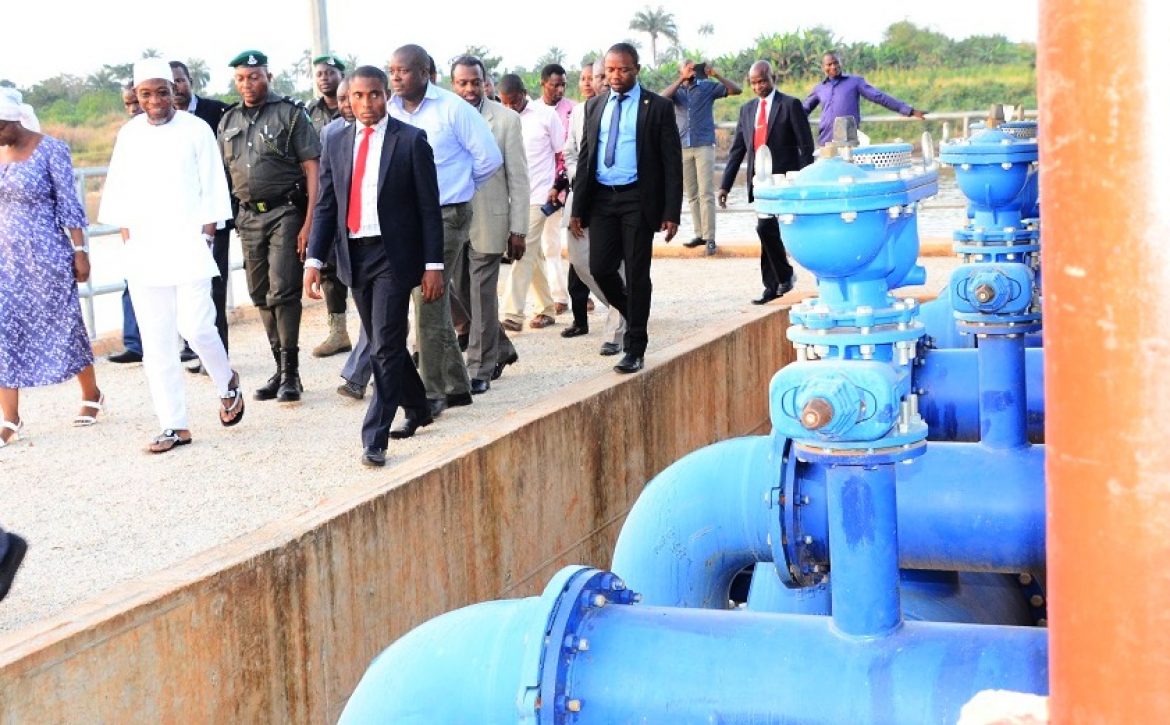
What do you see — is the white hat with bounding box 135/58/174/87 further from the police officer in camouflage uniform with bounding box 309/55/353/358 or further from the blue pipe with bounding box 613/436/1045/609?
the blue pipe with bounding box 613/436/1045/609

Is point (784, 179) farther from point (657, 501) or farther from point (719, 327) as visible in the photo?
point (719, 327)

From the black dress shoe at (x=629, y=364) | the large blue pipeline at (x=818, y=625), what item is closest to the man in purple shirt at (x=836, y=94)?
the black dress shoe at (x=629, y=364)

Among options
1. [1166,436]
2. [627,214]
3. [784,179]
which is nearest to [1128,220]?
[1166,436]

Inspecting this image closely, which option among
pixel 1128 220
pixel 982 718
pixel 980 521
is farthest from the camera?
pixel 980 521

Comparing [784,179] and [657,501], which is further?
[657,501]

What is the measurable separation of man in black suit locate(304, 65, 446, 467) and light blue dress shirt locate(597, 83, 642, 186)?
176 cm

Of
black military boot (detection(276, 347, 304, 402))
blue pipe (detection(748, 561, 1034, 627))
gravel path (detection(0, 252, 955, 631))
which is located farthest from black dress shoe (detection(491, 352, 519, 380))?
blue pipe (detection(748, 561, 1034, 627))

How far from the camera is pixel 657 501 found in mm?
4207

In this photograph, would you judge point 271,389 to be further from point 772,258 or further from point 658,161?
point 772,258

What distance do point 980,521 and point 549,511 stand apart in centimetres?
326

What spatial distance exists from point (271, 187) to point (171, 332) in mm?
1526

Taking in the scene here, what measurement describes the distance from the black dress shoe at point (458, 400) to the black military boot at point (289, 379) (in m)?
0.89

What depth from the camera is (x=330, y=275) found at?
9312 mm

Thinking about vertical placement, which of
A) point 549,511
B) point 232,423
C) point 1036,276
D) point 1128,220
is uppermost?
point 1128,220
